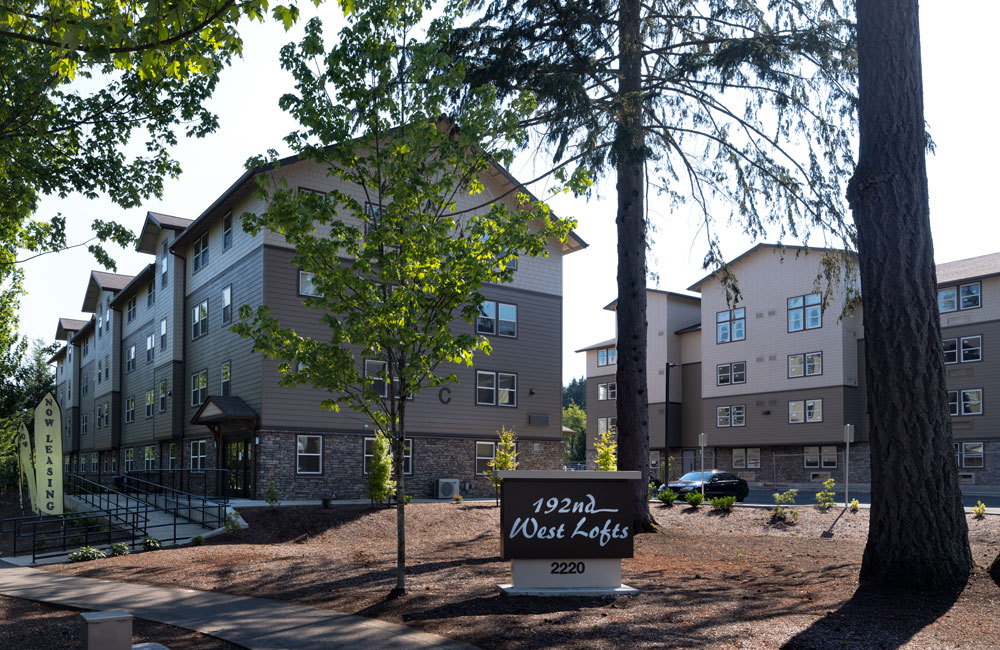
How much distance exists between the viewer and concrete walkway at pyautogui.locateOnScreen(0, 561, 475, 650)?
802cm

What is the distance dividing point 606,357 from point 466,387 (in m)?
28.1

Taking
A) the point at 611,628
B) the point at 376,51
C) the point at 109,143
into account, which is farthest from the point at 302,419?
the point at 611,628

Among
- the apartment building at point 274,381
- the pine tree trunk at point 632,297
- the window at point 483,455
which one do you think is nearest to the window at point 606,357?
the apartment building at point 274,381

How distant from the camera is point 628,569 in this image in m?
13.3

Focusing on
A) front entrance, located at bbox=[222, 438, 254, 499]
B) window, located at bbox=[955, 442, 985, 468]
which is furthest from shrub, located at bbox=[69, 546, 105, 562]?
window, located at bbox=[955, 442, 985, 468]

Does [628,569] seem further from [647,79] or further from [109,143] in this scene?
[109,143]

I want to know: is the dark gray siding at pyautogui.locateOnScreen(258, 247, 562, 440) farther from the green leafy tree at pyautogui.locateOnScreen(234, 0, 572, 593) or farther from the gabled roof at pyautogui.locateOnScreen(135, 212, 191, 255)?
the green leafy tree at pyautogui.locateOnScreen(234, 0, 572, 593)

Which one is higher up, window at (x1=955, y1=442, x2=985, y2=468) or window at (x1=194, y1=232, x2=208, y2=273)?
window at (x1=194, y1=232, x2=208, y2=273)

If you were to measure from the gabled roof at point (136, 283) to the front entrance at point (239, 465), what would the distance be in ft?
40.7

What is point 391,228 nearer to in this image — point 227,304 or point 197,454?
point 227,304

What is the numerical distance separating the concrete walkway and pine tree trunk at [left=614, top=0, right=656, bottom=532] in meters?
10.1

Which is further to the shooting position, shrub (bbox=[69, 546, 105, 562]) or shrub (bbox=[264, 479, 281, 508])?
shrub (bbox=[264, 479, 281, 508])

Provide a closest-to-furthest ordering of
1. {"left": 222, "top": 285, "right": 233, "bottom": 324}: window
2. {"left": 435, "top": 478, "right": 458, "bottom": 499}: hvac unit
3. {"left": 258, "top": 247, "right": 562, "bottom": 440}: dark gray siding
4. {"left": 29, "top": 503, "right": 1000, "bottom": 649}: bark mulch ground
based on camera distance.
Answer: {"left": 29, "top": 503, "right": 1000, "bottom": 649}: bark mulch ground < {"left": 258, "top": 247, "right": 562, "bottom": 440}: dark gray siding < {"left": 222, "top": 285, "right": 233, "bottom": 324}: window < {"left": 435, "top": 478, "right": 458, "bottom": 499}: hvac unit

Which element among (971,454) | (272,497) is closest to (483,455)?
(272,497)
